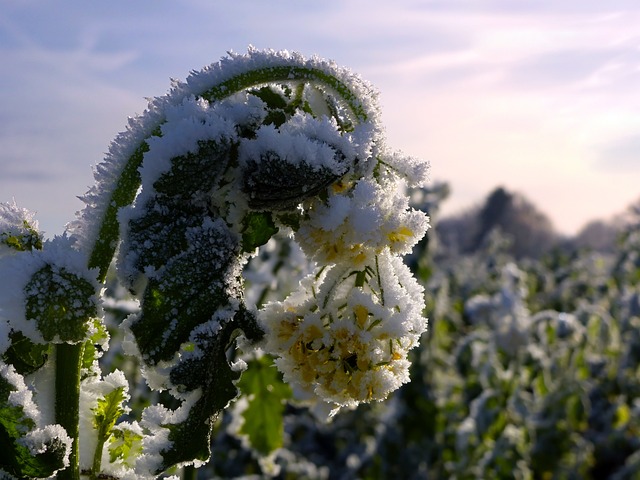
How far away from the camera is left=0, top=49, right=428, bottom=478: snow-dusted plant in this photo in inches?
41.1

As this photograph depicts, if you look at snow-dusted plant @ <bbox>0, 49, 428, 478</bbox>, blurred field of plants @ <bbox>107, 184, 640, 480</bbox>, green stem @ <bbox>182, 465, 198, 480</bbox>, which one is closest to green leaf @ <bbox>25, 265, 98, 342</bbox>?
snow-dusted plant @ <bbox>0, 49, 428, 478</bbox>

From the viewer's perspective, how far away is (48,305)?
1.09 m

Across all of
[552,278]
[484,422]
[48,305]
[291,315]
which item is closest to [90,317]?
[48,305]

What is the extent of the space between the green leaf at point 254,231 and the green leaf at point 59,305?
0.24 metres

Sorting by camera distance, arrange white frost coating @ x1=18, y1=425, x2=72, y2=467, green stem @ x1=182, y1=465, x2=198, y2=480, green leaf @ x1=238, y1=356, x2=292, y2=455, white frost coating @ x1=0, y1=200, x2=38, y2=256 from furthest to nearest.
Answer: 1. green leaf @ x1=238, y1=356, x2=292, y2=455
2. green stem @ x1=182, y1=465, x2=198, y2=480
3. white frost coating @ x1=0, y1=200, x2=38, y2=256
4. white frost coating @ x1=18, y1=425, x2=72, y2=467

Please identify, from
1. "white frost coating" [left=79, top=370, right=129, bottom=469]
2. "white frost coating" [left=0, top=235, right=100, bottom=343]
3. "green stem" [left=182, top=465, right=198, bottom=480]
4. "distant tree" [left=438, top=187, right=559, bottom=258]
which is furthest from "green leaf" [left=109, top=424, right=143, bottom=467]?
"distant tree" [left=438, top=187, right=559, bottom=258]

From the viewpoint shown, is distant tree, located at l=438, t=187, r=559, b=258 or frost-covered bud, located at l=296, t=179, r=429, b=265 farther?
distant tree, located at l=438, t=187, r=559, b=258

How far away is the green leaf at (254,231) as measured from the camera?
1.17 meters

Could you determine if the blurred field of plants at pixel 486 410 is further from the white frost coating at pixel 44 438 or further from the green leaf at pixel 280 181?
the green leaf at pixel 280 181

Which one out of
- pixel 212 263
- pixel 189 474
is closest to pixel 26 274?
pixel 212 263

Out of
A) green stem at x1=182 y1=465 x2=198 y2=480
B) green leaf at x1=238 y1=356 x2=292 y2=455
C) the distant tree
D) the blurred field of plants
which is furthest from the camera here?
the distant tree

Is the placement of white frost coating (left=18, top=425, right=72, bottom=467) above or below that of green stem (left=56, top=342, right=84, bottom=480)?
below

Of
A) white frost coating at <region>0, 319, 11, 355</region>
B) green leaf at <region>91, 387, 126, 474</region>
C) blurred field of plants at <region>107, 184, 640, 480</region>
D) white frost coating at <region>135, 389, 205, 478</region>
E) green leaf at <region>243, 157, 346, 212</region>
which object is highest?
blurred field of plants at <region>107, 184, 640, 480</region>

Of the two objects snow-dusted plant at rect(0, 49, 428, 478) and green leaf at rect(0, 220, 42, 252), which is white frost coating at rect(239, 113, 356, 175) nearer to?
snow-dusted plant at rect(0, 49, 428, 478)
